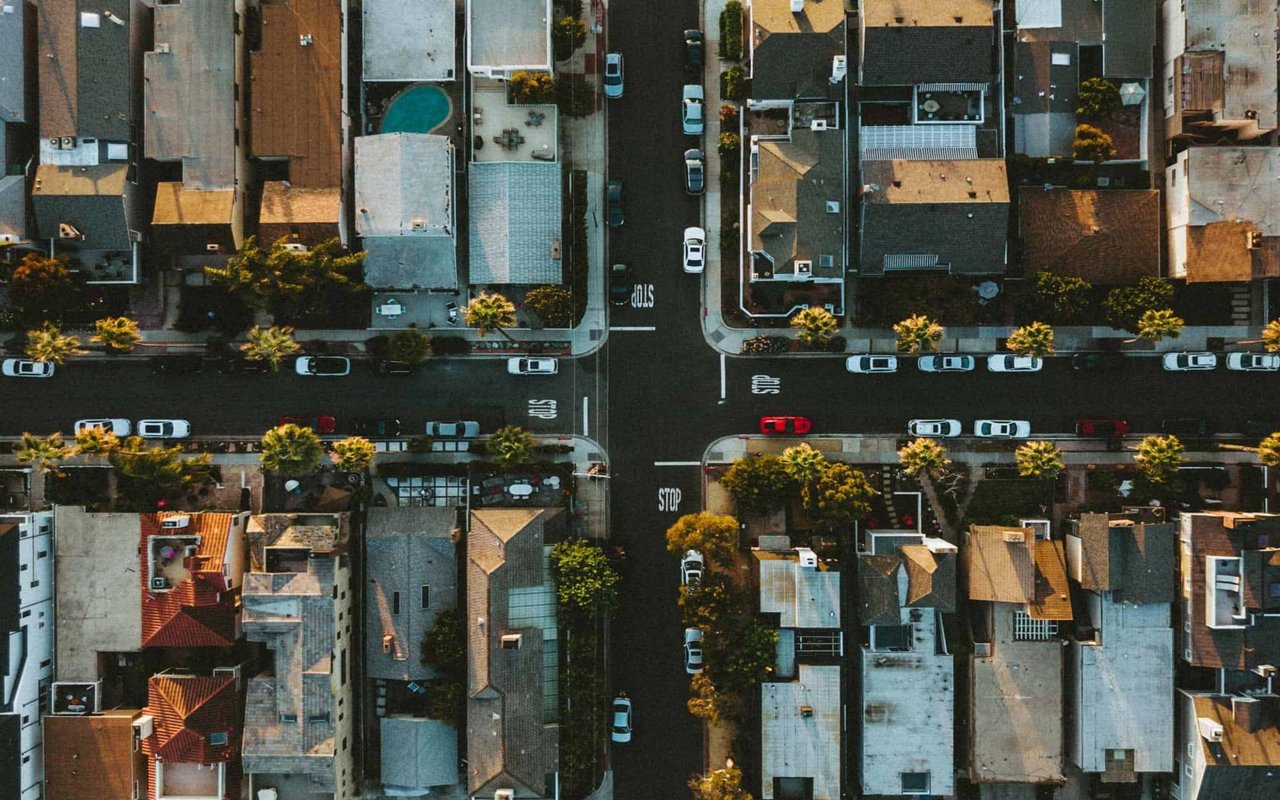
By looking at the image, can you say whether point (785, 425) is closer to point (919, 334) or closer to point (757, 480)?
point (757, 480)

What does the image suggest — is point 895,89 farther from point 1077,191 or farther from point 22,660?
point 22,660

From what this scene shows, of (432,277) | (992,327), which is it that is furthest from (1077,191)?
(432,277)

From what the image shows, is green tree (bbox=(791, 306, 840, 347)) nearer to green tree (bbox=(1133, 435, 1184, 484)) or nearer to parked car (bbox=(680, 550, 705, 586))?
parked car (bbox=(680, 550, 705, 586))

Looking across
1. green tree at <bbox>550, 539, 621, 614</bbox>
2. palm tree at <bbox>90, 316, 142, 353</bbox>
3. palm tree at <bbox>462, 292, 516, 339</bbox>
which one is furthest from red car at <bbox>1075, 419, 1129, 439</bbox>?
palm tree at <bbox>90, 316, 142, 353</bbox>

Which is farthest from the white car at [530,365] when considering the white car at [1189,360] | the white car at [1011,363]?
the white car at [1189,360]

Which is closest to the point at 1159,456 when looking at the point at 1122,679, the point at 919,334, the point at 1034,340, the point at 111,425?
the point at 1034,340

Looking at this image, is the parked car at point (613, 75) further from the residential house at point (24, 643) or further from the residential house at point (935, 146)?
the residential house at point (24, 643)
